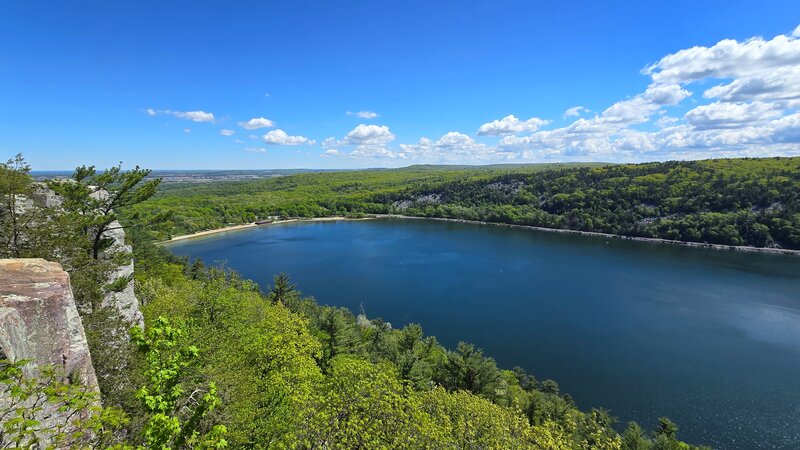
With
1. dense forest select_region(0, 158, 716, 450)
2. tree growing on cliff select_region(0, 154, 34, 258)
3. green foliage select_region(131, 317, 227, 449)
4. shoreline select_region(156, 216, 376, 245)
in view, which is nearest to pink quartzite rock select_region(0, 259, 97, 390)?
dense forest select_region(0, 158, 716, 450)

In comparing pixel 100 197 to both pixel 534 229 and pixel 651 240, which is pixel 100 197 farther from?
pixel 534 229

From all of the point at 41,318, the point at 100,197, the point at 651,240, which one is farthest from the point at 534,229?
the point at 41,318

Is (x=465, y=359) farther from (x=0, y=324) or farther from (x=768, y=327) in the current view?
(x=768, y=327)

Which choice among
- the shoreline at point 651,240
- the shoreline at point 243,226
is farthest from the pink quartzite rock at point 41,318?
the shoreline at point 651,240

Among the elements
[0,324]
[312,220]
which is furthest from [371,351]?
[312,220]

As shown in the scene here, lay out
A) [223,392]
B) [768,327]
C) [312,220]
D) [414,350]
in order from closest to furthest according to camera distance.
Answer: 1. [223,392]
2. [414,350]
3. [768,327]
4. [312,220]

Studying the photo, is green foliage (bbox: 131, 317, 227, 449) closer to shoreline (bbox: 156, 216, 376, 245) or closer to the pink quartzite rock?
the pink quartzite rock

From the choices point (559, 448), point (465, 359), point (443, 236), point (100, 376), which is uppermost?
point (100, 376)
